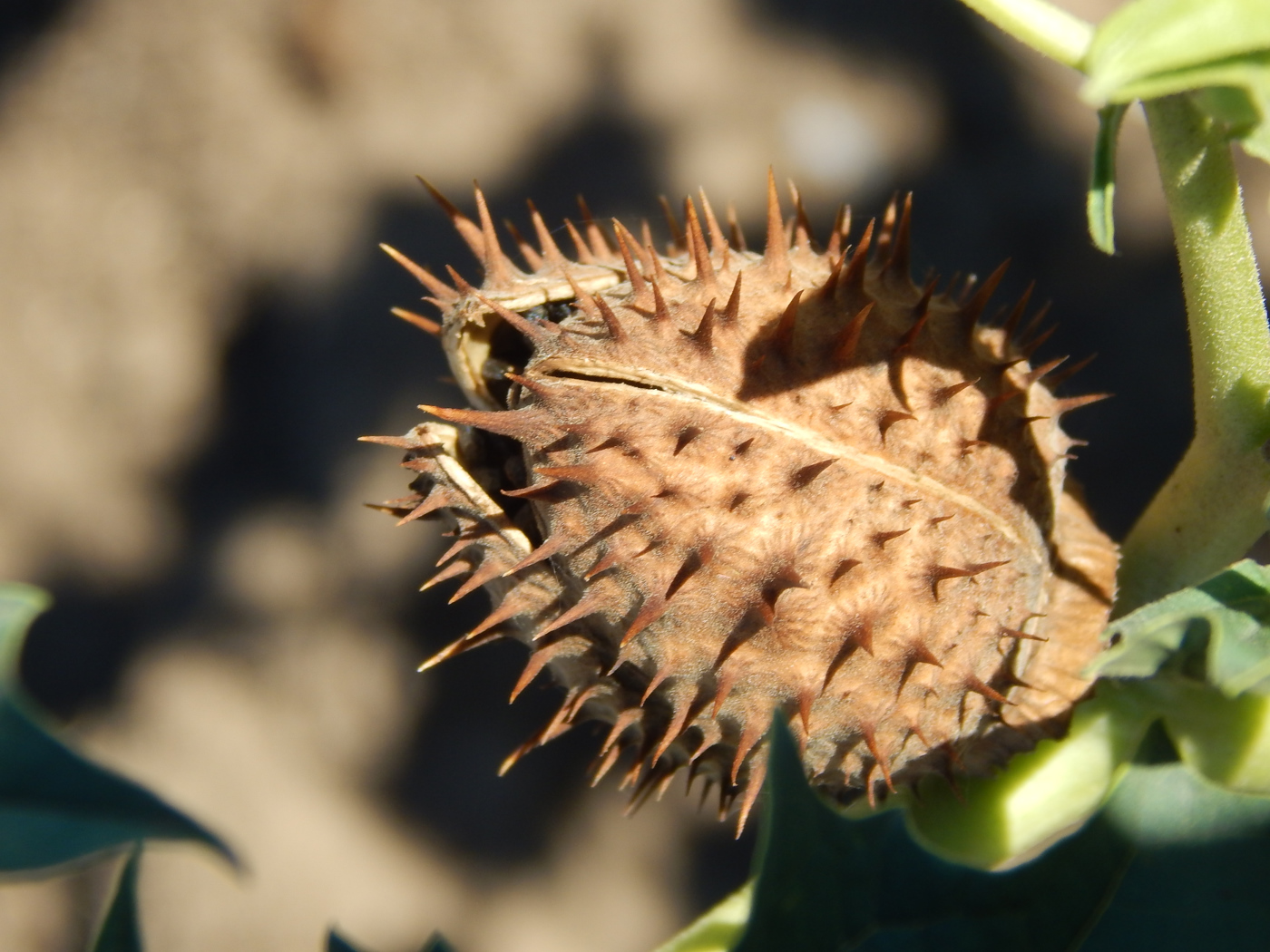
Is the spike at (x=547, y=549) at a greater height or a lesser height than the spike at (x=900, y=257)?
lesser

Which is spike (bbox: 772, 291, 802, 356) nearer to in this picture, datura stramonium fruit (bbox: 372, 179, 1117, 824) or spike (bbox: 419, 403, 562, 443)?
datura stramonium fruit (bbox: 372, 179, 1117, 824)

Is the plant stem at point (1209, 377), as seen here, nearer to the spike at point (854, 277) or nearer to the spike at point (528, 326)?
the spike at point (854, 277)

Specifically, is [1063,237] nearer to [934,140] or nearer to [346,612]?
[934,140]

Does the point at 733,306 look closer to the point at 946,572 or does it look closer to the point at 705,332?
the point at 705,332

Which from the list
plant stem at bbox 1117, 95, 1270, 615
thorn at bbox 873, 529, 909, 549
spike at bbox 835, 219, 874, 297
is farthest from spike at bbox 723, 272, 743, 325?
plant stem at bbox 1117, 95, 1270, 615

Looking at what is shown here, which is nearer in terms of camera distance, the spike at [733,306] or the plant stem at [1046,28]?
A: the plant stem at [1046,28]

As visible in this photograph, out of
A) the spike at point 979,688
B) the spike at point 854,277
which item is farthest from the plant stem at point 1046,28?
the spike at point 979,688
